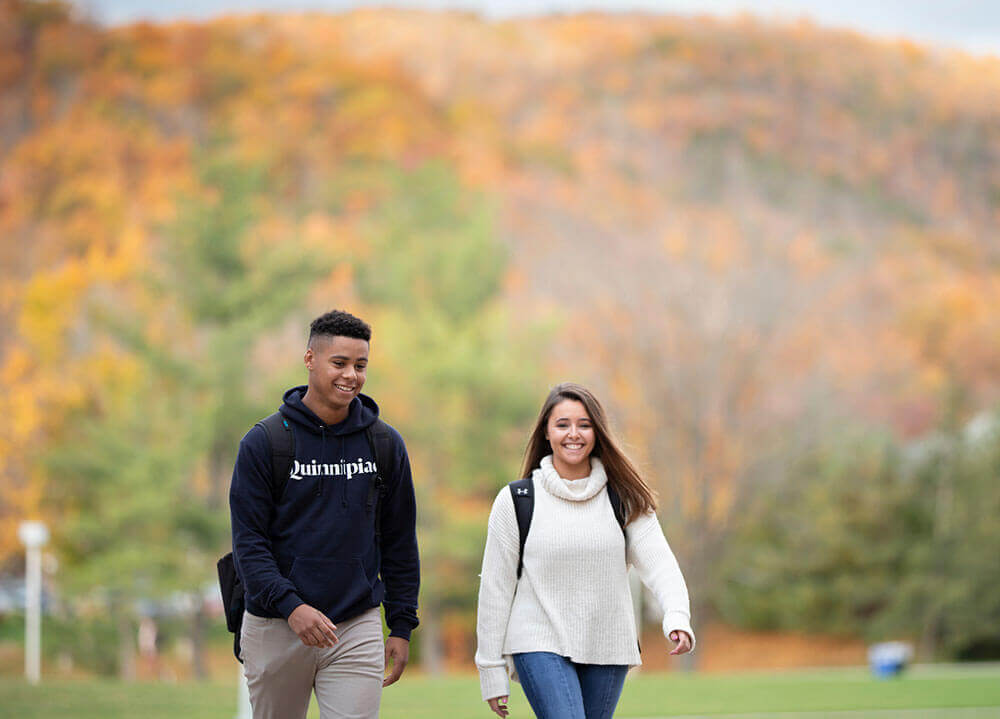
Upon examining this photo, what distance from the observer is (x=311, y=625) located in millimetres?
4469

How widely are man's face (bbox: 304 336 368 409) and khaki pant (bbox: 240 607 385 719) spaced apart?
0.73 metres

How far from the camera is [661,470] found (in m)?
34.3

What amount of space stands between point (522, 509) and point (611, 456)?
369mm

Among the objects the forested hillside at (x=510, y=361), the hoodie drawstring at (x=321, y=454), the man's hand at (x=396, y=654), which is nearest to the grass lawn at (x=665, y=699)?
the forested hillside at (x=510, y=361)

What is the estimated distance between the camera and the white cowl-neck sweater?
4.86 metres

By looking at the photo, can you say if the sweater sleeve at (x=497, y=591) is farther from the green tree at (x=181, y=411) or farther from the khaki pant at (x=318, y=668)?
the green tree at (x=181, y=411)

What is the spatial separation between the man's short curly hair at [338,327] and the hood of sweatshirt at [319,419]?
215 mm

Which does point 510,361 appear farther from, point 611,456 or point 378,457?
point 378,457

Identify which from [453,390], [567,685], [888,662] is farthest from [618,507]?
[453,390]

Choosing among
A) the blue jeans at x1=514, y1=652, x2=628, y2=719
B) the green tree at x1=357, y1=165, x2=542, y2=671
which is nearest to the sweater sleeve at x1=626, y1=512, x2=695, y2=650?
the blue jeans at x1=514, y1=652, x2=628, y2=719

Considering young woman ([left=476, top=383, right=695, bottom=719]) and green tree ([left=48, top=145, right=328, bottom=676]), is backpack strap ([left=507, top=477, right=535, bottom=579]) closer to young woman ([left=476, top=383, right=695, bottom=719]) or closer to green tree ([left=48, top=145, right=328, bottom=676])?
young woman ([left=476, top=383, right=695, bottom=719])

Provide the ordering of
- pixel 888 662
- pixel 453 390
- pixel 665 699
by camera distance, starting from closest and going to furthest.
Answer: pixel 665 699
pixel 888 662
pixel 453 390

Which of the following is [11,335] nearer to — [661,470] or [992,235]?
[661,470]

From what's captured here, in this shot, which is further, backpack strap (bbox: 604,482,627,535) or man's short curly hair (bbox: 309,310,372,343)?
backpack strap (bbox: 604,482,627,535)
